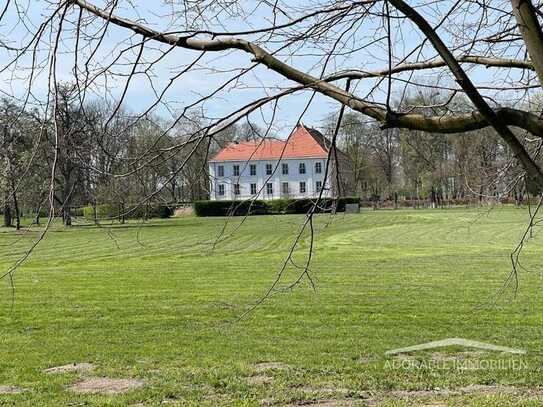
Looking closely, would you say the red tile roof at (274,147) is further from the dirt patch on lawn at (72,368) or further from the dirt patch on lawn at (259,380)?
the dirt patch on lawn at (72,368)

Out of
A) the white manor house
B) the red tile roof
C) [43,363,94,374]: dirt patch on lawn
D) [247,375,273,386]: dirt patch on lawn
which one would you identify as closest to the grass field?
[247,375,273,386]: dirt patch on lawn

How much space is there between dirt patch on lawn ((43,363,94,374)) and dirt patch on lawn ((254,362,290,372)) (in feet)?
5.32

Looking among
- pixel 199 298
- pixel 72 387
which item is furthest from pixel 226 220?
pixel 199 298

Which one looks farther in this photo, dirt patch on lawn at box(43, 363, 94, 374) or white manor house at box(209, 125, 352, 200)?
dirt patch on lawn at box(43, 363, 94, 374)

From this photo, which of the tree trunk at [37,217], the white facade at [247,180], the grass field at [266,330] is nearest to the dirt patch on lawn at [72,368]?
the grass field at [266,330]

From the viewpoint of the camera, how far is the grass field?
5.52 metres

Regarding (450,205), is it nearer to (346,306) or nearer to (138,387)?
(346,306)

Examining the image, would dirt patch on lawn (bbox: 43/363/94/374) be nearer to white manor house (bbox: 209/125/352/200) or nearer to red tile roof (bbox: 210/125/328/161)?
white manor house (bbox: 209/125/352/200)

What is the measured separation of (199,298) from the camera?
1137 cm

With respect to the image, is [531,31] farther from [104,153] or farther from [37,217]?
[37,217]

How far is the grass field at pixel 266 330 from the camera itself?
217 inches

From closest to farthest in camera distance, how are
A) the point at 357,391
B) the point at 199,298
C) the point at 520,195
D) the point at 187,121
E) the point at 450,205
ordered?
the point at 187,121, the point at 520,195, the point at 357,391, the point at 199,298, the point at 450,205

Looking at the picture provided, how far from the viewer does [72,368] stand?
6621mm

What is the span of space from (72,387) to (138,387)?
0.59m
